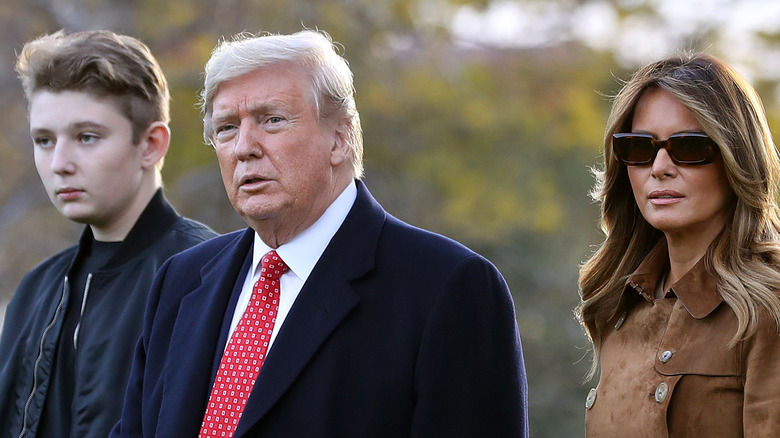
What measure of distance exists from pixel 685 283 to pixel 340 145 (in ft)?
3.37

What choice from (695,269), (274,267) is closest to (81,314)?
(274,267)

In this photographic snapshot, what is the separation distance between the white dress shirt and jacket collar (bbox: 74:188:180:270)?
83cm

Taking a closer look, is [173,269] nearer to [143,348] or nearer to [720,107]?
[143,348]

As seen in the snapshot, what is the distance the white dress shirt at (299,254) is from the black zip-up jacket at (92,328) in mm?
683

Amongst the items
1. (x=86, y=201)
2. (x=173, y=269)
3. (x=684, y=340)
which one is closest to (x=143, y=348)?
(x=173, y=269)

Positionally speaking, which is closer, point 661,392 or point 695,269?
point 661,392

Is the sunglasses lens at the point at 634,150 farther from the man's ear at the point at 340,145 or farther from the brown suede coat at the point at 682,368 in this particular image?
the man's ear at the point at 340,145

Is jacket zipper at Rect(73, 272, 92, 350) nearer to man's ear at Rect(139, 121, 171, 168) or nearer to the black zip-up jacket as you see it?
the black zip-up jacket

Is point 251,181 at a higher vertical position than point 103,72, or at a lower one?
lower

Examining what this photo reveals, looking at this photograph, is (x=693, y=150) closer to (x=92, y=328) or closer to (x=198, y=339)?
(x=198, y=339)

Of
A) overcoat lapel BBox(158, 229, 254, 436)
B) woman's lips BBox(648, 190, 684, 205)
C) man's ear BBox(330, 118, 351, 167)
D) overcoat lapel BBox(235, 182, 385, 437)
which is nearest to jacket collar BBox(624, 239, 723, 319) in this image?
woman's lips BBox(648, 190, 684, 205)

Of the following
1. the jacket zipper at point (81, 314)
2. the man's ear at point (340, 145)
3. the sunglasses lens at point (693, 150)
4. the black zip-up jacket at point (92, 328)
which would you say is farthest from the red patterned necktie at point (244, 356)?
the sunglasses lens at point (693, 150)

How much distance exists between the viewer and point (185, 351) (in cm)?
329

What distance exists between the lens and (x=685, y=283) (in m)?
3.10
